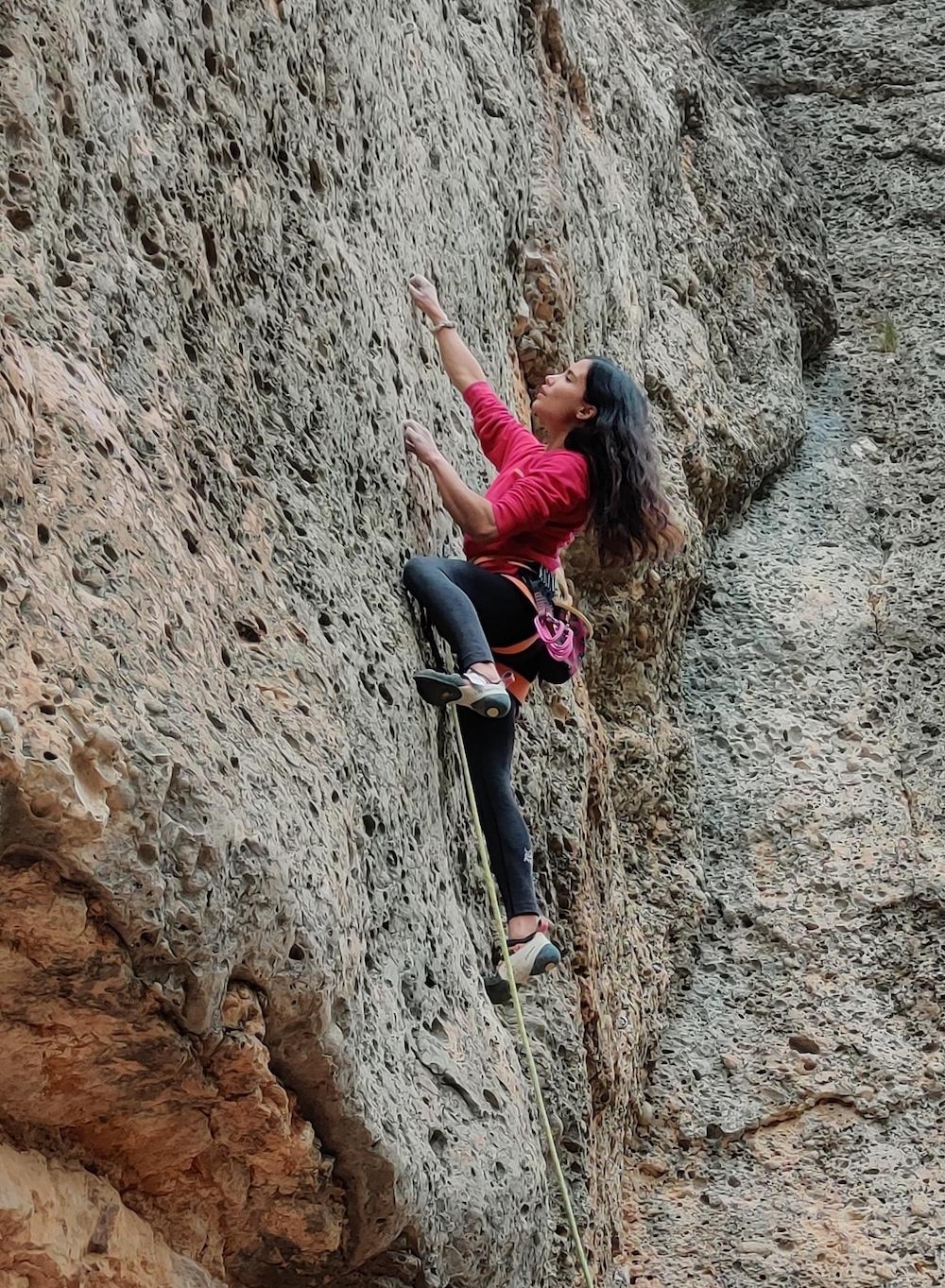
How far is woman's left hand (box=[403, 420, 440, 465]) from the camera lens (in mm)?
3830

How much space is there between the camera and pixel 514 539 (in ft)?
12.8

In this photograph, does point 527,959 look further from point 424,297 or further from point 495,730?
point 424,297

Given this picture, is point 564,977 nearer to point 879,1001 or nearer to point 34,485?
point 879,1001

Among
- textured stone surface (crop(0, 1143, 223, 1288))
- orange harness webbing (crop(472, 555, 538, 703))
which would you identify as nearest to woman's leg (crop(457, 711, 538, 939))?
orange harness webbing (crop(472, 555, 538, 703))

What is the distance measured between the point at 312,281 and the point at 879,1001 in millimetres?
2648

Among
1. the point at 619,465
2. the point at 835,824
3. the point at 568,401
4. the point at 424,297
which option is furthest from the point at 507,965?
the point at 835,824

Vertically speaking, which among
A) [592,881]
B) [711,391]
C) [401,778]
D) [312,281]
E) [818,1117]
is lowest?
[818,1117]

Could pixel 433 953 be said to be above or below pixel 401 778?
below

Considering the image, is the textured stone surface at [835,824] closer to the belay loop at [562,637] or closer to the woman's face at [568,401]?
the belay loop at [562,637]

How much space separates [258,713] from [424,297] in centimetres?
154

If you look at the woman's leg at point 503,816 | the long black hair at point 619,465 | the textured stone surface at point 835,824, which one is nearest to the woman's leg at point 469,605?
the woman's leg at point 503,816

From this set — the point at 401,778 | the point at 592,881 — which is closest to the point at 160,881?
the point at 401,778

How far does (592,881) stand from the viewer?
4.62 meters

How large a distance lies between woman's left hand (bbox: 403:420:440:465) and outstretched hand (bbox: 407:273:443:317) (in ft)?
1.07
